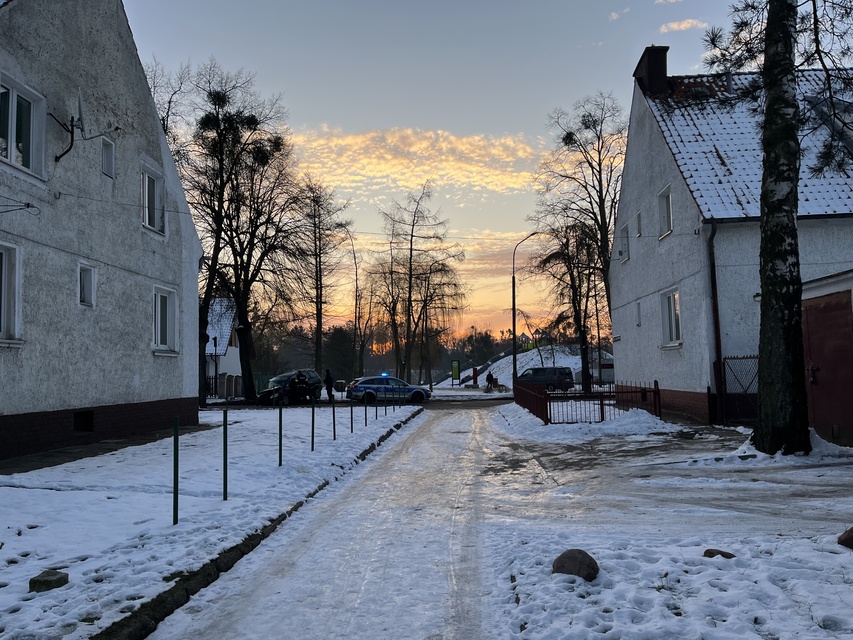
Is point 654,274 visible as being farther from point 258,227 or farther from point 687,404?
point 258,227

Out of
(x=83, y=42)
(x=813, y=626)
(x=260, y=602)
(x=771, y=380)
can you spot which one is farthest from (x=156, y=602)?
(x=83, y=42)

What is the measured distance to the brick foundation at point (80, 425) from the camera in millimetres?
10734

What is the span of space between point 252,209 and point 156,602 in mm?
29555

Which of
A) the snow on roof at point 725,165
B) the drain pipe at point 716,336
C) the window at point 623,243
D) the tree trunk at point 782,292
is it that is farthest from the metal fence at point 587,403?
the tree trunk at point 782,292

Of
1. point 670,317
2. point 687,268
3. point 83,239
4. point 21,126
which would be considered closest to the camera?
point 21,126

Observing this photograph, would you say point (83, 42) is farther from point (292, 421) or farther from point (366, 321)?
point (366, 321)

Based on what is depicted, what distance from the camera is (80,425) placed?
42.3 feet

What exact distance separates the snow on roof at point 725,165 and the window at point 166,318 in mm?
13080

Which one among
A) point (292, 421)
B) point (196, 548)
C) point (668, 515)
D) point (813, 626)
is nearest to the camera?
point (813, 626)

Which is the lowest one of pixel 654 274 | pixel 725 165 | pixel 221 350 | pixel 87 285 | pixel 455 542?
pixel 455 542

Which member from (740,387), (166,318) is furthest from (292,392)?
(740,387)

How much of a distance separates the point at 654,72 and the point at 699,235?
7205mm

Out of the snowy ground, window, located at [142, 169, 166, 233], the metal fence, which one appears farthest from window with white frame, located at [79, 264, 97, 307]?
the metal fence

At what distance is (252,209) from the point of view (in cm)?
3272
